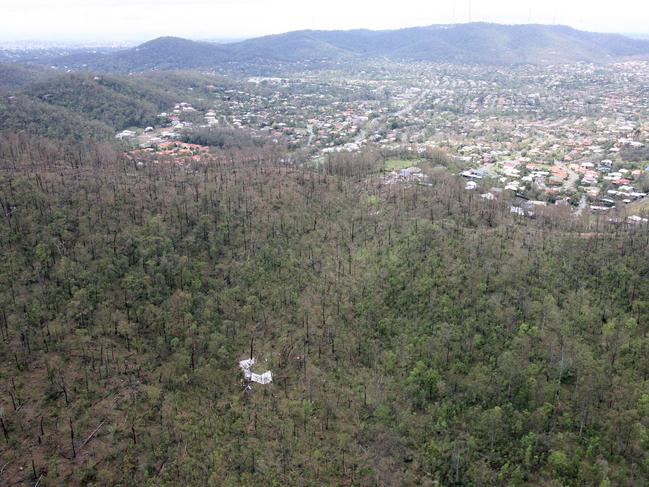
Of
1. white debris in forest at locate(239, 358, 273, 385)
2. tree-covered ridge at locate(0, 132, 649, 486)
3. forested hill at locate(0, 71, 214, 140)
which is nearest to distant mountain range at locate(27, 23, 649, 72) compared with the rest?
forested hill at locate(0, 71, 214, 140)

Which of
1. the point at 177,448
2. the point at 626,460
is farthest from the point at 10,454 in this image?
the point at 626,460

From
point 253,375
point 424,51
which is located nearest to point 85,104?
point 253,375

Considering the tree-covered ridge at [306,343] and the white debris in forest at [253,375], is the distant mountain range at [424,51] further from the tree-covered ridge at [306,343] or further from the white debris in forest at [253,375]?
the white debris in forest at [253,375]

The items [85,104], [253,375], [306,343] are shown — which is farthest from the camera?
[85,104]

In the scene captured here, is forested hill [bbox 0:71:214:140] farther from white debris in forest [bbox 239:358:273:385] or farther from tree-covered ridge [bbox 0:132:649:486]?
white debris in forest [bbox 239:358:273:385]

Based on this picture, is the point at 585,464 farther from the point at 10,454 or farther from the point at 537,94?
the point at 537,94

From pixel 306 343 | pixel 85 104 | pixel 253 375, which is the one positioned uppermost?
pixel 85 104

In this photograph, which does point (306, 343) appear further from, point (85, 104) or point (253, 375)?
point (85, 104)
